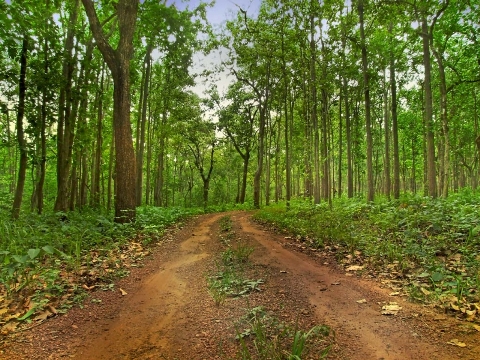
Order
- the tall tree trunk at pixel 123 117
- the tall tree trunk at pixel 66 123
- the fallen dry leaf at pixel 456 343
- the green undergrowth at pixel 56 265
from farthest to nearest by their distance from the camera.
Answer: the tall tree trunk at pixel 66 123 → the tall tree trunk at pixel 123 117 → the green undergrowth at pixel 56 265 → the fallen dry leaf at pixel 456 343

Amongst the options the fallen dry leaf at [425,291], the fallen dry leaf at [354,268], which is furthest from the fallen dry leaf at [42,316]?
the fallen dry leaf at [425,291]

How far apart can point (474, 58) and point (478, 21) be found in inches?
165

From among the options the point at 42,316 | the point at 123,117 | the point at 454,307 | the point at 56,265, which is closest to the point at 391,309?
the point at 454,307

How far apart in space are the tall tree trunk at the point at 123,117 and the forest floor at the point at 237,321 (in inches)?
174

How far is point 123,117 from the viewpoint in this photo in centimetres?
938

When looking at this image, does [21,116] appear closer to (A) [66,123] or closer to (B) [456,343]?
(A) [66,123]

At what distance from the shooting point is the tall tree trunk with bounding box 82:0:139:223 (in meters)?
9.24

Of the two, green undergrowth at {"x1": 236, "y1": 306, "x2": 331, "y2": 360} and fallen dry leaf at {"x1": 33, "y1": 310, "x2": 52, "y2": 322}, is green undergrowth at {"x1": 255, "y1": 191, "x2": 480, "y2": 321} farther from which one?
fallen dry leaf at {"x1": 33, "y1": 310, "x2": 52, "y2": 322}

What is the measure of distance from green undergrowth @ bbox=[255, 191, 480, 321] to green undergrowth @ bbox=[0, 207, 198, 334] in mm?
4641

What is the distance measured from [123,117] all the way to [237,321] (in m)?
7.94

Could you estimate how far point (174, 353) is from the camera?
2.90 meters

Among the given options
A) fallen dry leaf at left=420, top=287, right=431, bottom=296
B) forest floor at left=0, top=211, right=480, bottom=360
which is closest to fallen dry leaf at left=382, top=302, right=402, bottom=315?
forest floor at left=0, top=211, right=480, bottom=360

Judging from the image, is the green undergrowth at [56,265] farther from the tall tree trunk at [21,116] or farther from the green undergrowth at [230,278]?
the tall tree trunk at [21,116]

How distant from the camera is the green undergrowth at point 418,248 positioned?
401 cm
